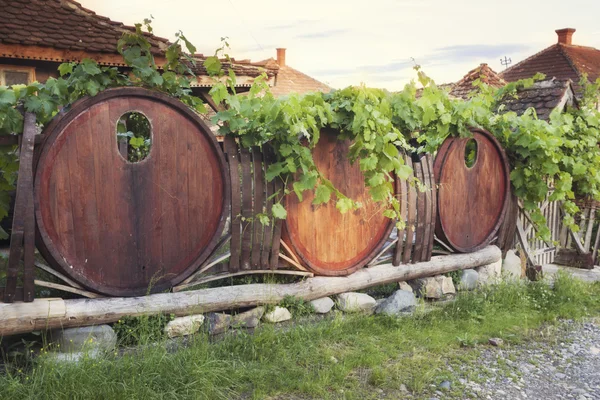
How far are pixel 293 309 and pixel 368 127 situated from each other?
70.6 inches

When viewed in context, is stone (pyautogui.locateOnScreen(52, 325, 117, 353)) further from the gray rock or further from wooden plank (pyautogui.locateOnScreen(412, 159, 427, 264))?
wooden plank (pyautogui.locateOnScreen(412, 159, 427, 264))

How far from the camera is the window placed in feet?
30.3

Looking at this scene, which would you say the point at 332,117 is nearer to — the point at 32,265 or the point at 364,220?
the point at 364,220

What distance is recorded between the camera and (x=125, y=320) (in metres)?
4.30

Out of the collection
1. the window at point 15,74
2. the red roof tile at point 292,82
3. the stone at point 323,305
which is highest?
the red roof tile at point 292,82

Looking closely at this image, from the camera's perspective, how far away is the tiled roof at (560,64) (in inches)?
950

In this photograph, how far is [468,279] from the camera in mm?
6652

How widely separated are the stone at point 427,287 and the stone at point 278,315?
1840 millimetres

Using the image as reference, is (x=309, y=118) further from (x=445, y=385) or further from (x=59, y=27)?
(x=59, y=27)

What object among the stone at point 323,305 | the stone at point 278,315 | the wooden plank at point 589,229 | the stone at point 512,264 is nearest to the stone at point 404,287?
the stone at point 323,305

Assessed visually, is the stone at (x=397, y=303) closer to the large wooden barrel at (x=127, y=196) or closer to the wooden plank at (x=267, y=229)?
the wooden plank at (x=267, y=229)

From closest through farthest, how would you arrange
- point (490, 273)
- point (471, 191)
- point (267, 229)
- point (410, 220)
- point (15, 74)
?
point (267, 229), point (410, 220), point (471, 191), point (490, 273), point (15, 74)

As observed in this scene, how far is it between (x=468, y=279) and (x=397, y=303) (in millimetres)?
1452

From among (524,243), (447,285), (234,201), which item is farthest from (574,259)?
(234,201)
